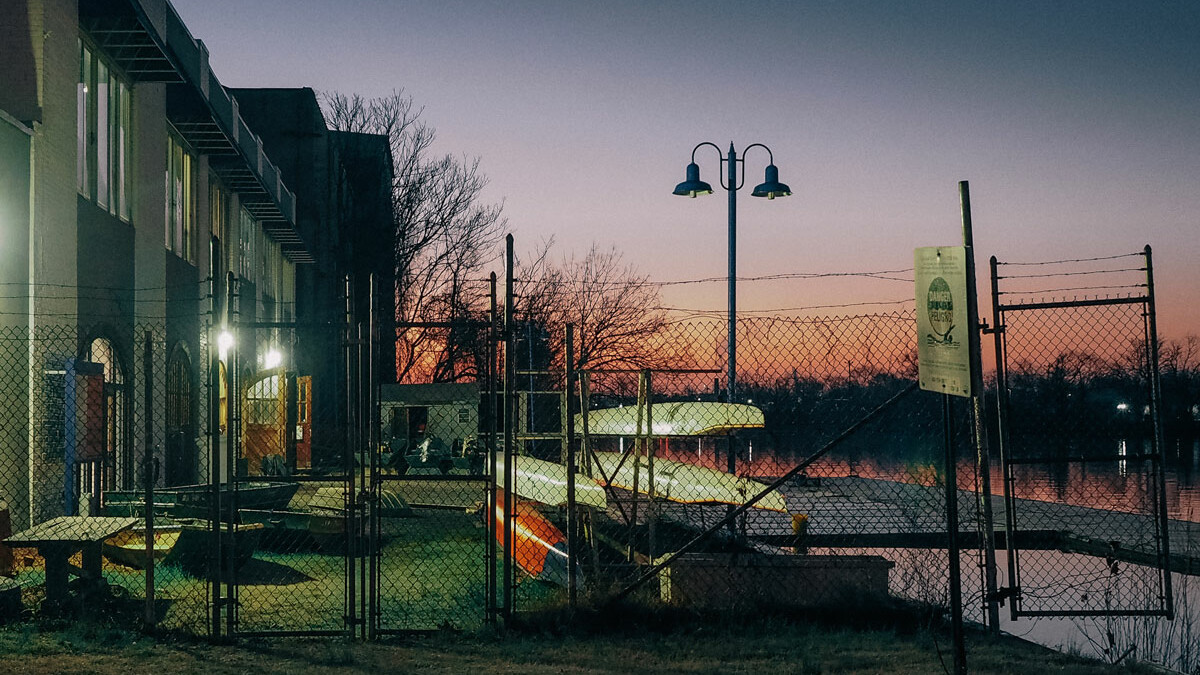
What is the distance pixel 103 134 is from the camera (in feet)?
55.7

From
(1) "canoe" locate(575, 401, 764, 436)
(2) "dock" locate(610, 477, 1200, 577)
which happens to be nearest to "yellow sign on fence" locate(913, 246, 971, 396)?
(1) "canoe" locate(575, 401, 764, 436)

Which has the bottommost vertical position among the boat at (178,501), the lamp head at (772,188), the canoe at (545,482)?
the boat at (178,501)

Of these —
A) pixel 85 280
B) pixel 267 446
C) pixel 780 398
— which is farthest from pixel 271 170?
pixel 780 398

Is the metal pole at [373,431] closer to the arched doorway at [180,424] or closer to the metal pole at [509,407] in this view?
the metal pole at [509,407]

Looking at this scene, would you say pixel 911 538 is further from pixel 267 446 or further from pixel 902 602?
pixel 267 446

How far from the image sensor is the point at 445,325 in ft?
27.6

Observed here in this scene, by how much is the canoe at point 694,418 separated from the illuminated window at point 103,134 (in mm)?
8230

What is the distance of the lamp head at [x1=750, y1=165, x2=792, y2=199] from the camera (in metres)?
17.2

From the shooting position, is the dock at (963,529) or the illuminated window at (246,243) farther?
the illuminated window at (246,243)

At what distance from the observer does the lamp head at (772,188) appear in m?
17.2

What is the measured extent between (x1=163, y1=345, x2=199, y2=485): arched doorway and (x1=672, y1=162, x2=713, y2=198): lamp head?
10.0 meters

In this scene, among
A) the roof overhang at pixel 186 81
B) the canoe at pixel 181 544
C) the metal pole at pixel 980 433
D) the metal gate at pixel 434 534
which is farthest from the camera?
the roof overhang at pixel 186 81

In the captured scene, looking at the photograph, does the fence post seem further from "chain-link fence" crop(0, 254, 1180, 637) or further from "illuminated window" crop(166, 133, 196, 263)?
"illuminated window" crop(166, 133, 196, 263)

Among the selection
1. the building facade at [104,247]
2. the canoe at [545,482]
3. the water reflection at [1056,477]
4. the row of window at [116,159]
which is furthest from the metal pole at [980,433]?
the row of window at [116,159]
